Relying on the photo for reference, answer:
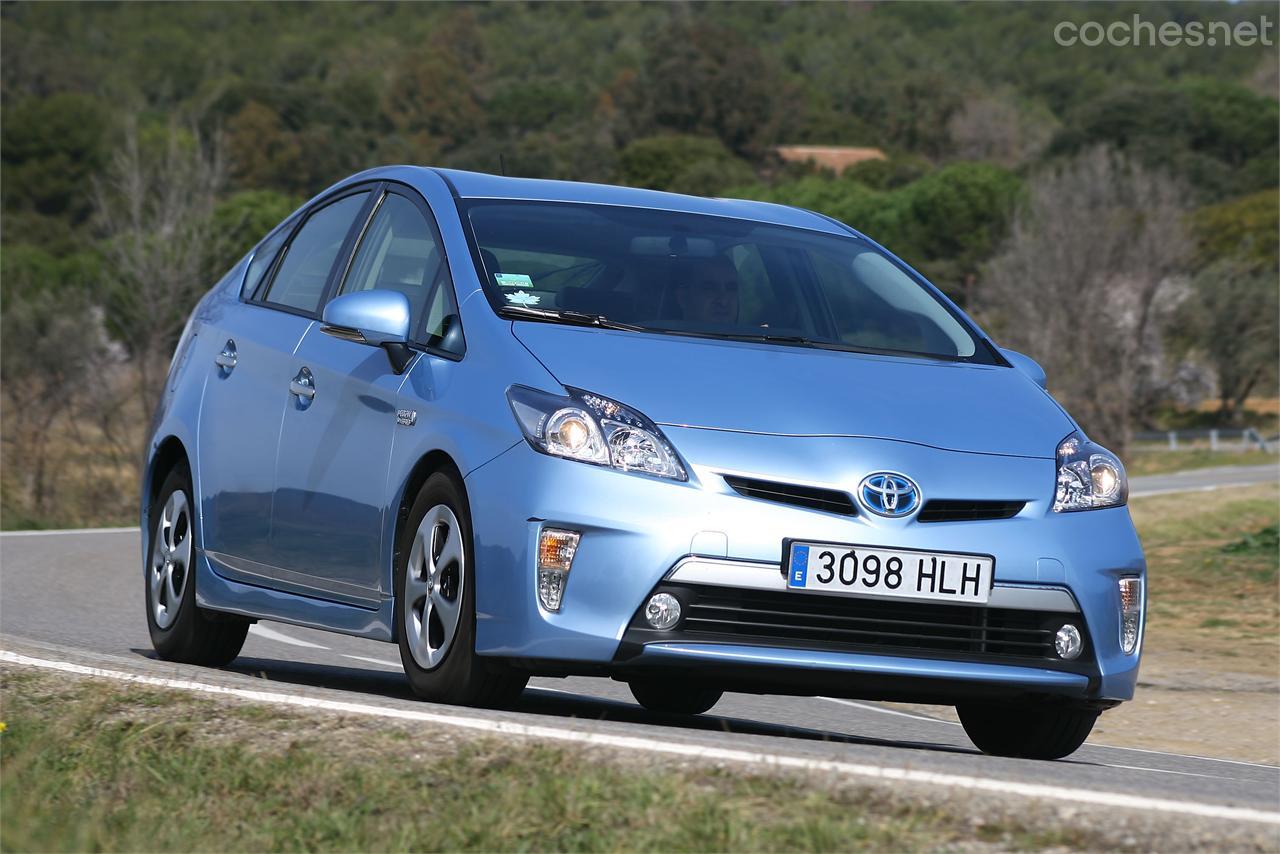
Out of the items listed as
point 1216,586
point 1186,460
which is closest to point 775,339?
point 1216,586

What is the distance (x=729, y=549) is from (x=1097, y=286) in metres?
57.3

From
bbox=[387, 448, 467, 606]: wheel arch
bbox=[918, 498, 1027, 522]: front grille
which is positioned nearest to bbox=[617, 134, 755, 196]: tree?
bbox=[387, 448, 467, 606]: wheel arch

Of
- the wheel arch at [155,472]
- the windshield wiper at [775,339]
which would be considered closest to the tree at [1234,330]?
the wheel arch at [155,472]

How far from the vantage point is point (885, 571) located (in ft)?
17.3

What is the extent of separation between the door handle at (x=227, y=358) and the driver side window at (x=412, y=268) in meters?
0.72

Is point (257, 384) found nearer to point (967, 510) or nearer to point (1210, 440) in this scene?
point (967, 510)

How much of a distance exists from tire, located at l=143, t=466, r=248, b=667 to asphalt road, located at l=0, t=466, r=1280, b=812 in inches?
6.8

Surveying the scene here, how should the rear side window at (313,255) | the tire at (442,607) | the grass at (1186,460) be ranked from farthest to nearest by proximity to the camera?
the grass at (1186,460) < the rear side window at (313,255) < the tire at (442,607)

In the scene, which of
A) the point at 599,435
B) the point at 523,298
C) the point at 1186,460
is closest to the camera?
the point at 599,435

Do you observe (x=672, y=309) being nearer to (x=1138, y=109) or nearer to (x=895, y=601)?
(x=895, y=601)

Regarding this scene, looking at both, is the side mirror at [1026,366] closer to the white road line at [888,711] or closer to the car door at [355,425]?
the car door at [355,425]

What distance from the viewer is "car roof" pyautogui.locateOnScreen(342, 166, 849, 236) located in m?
6.75

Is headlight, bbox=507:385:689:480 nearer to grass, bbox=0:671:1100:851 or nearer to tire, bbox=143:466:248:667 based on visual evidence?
grass, bbox=0:671:1100:851

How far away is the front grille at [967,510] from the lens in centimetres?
533
